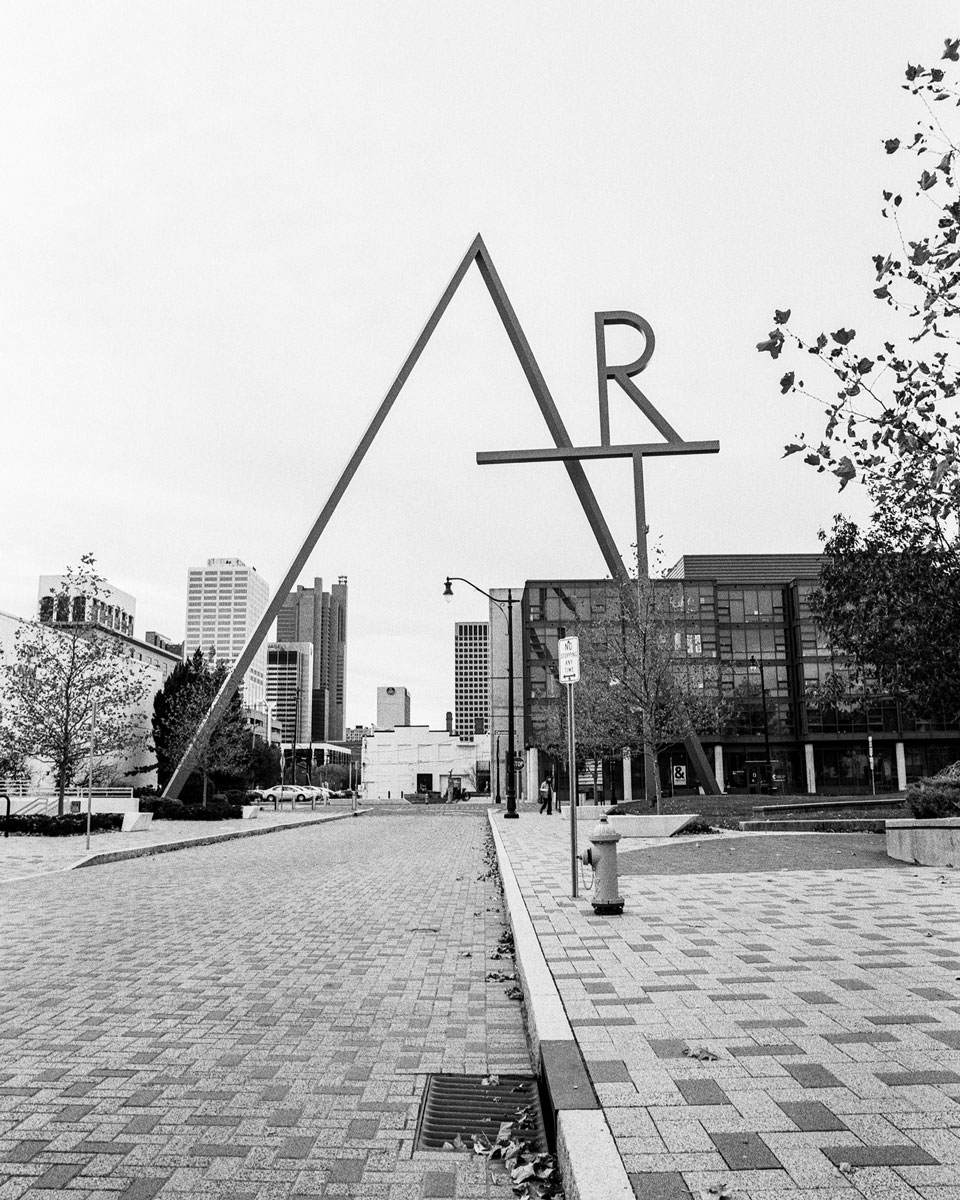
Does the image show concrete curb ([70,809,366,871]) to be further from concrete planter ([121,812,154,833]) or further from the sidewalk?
concrete planter ([121,812,154,833])

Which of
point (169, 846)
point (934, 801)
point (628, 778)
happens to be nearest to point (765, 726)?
point (628, 778)

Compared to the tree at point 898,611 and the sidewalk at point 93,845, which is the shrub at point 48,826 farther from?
the tree at point 898,611

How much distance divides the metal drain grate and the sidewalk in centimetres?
1144

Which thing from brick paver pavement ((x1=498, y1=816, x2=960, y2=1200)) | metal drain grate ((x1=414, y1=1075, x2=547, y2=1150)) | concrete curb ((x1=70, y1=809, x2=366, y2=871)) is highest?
brick paver pavement ((x1=498, y1=816, x2=960, y2=1200))

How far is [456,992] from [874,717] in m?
68.3

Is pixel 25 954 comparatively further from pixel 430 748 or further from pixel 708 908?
pixel 430 748

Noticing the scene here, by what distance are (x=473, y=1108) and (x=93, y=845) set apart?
60.5 feet

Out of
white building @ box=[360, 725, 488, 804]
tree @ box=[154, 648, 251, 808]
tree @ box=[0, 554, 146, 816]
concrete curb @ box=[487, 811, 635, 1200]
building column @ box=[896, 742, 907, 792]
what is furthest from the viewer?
white building @ box=[360, 725, 488, 804]

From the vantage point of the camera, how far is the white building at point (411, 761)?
105812 millimetres

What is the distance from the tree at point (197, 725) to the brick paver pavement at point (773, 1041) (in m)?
27.6

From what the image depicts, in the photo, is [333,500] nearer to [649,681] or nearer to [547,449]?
[547,449]

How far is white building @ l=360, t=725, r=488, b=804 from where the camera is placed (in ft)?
347

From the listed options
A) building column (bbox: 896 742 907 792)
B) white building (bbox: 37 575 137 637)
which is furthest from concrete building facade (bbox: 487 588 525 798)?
white building (bbox: 37 575 137 637)

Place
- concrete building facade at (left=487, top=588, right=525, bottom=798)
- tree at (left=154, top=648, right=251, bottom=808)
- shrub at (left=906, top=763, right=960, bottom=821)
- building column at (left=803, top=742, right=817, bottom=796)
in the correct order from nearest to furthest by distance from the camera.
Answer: shrub at (left=906, top=763, right=960, bottom=821) → tree at (left=154, top=648, right=251, bottom=808) → building column at (left=803, top=742, right=817, bottom=796) → concrete building facade at (left=487, top=588, right=525, bottom=798)
